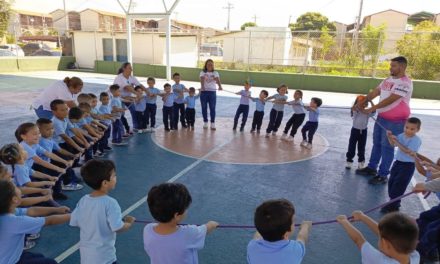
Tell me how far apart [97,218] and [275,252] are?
1312 millimetres

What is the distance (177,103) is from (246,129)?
2020mm

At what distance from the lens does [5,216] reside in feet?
7.47

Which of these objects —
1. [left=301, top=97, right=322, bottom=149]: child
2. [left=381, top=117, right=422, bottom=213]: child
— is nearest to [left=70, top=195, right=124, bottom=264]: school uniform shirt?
[left=381, top=117, right=422, bottom=213]: child

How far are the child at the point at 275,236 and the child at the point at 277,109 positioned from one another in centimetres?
626

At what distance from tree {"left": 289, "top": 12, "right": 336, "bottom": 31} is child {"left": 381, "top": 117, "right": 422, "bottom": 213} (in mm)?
47337

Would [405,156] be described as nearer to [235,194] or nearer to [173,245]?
[235,194]

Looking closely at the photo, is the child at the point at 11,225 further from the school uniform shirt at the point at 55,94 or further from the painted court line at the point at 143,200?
the school uniform shirt at the point at 55,94

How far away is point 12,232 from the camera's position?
2.29 metres

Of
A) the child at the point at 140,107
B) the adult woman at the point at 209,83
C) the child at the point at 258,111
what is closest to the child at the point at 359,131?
the child at the point at 258,111

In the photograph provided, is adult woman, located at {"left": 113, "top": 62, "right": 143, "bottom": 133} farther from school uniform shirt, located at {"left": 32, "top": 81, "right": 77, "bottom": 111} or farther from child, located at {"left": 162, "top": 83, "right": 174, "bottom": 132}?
school uniform shirt, located at {"left": 32, "top": 81, "right": 77, "bottom": 111}

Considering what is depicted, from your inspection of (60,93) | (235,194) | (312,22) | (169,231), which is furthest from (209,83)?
(312,22)

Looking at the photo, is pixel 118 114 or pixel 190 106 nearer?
pixel 118 114

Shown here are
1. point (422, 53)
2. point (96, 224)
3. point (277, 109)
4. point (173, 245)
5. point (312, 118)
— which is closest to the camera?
point (173, 245)

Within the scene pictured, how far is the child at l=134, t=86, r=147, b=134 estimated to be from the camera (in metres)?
8.05
